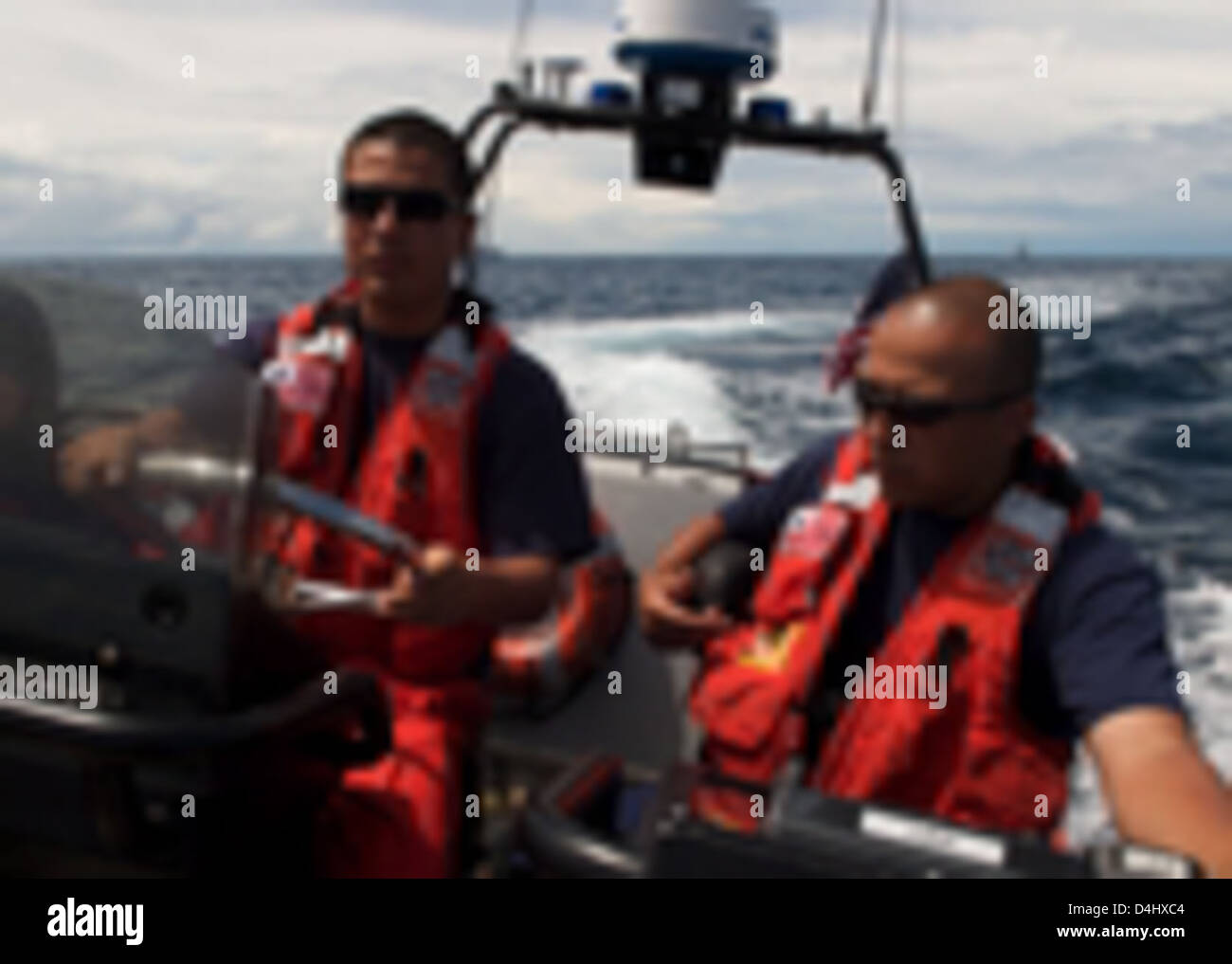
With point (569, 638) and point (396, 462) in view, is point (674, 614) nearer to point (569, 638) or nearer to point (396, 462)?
point (396, 462)

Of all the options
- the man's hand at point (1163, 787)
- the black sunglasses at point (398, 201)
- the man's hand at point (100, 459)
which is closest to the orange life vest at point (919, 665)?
the man's hand at point (1163, 787)

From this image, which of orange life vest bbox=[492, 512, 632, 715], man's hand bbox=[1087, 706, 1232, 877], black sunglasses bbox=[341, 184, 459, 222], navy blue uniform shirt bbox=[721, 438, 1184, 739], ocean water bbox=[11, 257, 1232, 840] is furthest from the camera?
ocean water bbox=[11, 257, 1232, 840]

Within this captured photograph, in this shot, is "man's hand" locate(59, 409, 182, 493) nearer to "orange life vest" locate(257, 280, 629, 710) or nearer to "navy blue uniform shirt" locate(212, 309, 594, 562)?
"orange life vest" locate(257, 280, 629, 710)

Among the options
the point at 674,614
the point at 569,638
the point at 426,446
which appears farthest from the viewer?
the point at 569,638

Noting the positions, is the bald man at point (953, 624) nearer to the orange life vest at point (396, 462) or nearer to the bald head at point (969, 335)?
the bald head at point (969, 335)

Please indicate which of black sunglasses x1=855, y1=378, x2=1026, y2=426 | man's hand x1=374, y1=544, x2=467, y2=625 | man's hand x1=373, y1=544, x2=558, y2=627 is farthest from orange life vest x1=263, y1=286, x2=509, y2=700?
black sunglasses x1=855, y1=378, x2=1026, y2=426

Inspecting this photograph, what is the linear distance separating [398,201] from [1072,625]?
1305 millimetres

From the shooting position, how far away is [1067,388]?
12086mm

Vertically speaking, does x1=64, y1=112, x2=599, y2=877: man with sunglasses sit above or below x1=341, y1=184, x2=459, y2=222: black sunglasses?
below

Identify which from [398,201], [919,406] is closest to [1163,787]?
[919,406]

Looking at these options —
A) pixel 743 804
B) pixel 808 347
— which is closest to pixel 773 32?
pixel 743 804

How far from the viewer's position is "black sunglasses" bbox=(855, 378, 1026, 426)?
6.05 ft

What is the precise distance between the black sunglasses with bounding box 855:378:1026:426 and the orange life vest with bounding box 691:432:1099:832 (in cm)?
19
